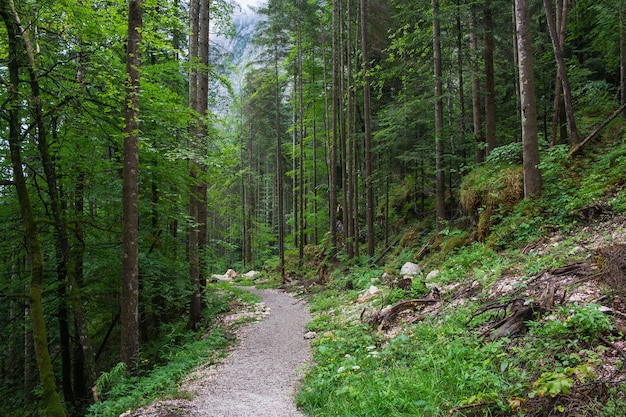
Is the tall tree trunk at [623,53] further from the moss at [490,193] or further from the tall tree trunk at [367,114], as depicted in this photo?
the tall tree trunk at [367,114]

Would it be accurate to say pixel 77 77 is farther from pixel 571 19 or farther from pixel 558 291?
pixel 571 19

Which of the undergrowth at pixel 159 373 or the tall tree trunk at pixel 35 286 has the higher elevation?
the tall tree trunk at pixel 35 286

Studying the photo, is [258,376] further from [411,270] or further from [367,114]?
[367,114]

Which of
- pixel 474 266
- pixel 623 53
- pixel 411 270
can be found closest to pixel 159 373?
pixel 474 266

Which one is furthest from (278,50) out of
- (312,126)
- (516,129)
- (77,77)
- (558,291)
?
(558,291)

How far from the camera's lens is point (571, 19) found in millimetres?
13648

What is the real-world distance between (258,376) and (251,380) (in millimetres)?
191

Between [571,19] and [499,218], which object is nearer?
[499,218]

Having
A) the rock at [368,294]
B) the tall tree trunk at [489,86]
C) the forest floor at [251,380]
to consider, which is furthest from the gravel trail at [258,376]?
the tall tree trunk at [489,86]

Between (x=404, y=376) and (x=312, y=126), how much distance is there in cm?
2189

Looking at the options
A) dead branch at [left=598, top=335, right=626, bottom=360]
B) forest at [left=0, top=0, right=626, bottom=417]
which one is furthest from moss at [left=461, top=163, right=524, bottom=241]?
dead branch at [left=598, top=335, right=626, bottom=360]

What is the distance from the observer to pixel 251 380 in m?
5.66

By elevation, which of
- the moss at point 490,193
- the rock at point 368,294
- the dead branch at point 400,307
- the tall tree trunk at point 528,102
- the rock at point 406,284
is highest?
the tall tree trunk at point 528,102

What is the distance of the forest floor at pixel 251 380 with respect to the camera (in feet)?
14.7
